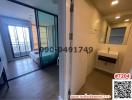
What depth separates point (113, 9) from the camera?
212 cm

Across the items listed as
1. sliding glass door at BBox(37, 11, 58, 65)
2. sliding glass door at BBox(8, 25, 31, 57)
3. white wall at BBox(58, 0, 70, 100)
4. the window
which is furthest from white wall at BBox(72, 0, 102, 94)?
sliding glass door at BBox(8, 25, 31, 57)

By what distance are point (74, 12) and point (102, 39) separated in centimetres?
197

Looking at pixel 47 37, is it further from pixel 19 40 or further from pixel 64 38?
pixel 19 40

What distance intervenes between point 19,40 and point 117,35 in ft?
16.7

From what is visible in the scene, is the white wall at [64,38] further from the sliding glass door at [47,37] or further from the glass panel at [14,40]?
the glass panel at [14,40]

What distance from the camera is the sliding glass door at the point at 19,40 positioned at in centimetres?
426

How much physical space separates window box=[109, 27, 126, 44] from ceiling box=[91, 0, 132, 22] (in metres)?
0.33

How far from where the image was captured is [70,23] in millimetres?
1215

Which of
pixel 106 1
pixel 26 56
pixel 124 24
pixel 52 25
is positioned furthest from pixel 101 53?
pixel 26 56

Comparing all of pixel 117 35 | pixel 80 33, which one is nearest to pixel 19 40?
pixel 80 33

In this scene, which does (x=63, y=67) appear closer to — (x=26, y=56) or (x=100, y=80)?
(x=100, y=80)

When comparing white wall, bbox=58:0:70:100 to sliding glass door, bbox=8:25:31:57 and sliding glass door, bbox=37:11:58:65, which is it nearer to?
sliding glass door, bbox=37:11:58:65

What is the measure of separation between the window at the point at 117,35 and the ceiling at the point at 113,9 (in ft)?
1.07

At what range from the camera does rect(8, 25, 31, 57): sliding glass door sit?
426cm
